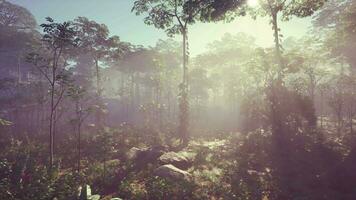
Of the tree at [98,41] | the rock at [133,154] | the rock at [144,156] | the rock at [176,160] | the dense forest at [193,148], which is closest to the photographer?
the dense forest at [193,148]

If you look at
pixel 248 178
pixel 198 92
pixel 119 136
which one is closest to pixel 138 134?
pixel 119 136

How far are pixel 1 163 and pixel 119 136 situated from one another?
13.5 m

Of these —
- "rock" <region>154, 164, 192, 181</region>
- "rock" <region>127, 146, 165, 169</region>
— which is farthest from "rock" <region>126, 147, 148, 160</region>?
"rock" <region>154, 164, 192, 181</region>

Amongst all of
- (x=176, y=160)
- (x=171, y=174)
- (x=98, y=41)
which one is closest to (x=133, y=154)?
(x=176, y=160)

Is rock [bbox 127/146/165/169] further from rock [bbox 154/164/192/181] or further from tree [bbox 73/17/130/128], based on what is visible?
tree [bbox 73/17/130/128]

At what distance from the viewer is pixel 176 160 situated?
18562 millimetres

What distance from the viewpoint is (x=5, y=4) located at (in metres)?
51.9

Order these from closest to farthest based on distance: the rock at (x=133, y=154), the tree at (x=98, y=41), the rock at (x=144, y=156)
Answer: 1. the rock at (x=144, y=156)
2. the rock at (x=133, y=154)
3. the tree at (x=98, y=41)

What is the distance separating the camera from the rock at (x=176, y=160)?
18.4m

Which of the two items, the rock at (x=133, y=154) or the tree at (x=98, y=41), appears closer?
the rock at (x=133, y=154)

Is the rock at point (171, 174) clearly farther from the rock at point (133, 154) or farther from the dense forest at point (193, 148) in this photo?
the rock at point (133, 154)

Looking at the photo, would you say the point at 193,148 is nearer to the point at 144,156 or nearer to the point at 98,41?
the point at 144,156

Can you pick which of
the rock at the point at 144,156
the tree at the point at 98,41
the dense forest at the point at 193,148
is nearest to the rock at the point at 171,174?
the dense forest at the point at 193,148

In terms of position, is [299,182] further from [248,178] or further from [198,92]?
[198,92]
